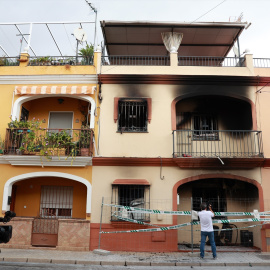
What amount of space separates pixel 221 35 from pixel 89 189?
31.9 feet

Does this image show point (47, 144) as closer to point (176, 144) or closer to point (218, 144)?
point (176, 144)

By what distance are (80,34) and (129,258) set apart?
33.4ft

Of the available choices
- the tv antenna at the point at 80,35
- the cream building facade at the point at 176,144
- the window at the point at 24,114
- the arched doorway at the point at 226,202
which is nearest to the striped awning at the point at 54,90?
the cream building facade at the point at 176,144

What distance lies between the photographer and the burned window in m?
12.5

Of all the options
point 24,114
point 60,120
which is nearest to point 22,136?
point 24,114

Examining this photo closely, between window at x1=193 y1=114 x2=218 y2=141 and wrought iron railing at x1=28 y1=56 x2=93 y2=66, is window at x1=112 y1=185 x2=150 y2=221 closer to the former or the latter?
window at x1=193 y1=114 x2=218 y2=141

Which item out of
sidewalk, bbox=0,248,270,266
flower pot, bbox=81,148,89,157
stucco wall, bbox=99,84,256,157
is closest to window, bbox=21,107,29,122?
flower pot, bbox=81,148,89,157

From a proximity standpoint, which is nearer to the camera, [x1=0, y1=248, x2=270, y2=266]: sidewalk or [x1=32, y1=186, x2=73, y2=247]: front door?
[x1=0, y1=248, x2=270, y2=266]: sidewalk

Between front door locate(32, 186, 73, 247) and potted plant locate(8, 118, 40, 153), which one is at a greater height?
potted plant locate(8, 118, 40, 153)

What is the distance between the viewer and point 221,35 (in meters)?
14.3

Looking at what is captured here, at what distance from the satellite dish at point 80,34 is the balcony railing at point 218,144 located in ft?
20.8

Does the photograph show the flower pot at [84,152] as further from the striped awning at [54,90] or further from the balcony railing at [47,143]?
the striped awning at [54,90]

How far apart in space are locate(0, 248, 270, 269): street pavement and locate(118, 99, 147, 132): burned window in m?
5.08

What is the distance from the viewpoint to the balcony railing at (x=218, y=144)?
12102 millimetres
